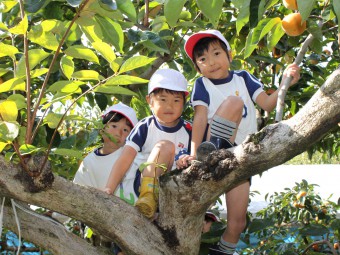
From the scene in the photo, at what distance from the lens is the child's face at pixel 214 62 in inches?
77.3

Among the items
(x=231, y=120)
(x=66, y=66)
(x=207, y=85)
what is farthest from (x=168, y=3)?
(x=207, y=85)

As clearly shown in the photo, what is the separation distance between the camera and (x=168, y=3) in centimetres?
131

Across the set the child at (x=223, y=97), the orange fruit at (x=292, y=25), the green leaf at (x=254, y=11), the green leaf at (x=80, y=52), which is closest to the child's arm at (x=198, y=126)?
the child at (x=223, y=97)

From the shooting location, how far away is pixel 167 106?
1.98 m

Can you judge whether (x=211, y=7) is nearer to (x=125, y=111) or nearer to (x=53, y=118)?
(x=53, y=118)

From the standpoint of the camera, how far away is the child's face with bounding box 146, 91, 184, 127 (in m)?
1.98

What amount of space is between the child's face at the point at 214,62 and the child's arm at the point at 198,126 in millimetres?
124

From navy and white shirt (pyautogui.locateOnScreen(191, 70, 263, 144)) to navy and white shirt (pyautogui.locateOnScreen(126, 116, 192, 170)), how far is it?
0.12 m

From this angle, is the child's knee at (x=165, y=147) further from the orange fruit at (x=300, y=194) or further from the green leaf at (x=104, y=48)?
the orange fruit at (x=300, y=194)

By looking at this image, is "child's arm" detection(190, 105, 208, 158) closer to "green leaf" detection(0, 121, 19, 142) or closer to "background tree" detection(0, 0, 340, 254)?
"background tree" detection(0, 0, 340, 254)

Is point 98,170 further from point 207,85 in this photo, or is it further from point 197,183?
point 197,183

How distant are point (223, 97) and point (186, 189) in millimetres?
528

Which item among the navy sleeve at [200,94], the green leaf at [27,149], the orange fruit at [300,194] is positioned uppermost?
the navy sleeve at [200,94]

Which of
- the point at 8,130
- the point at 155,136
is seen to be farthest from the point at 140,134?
the point at 8,130
